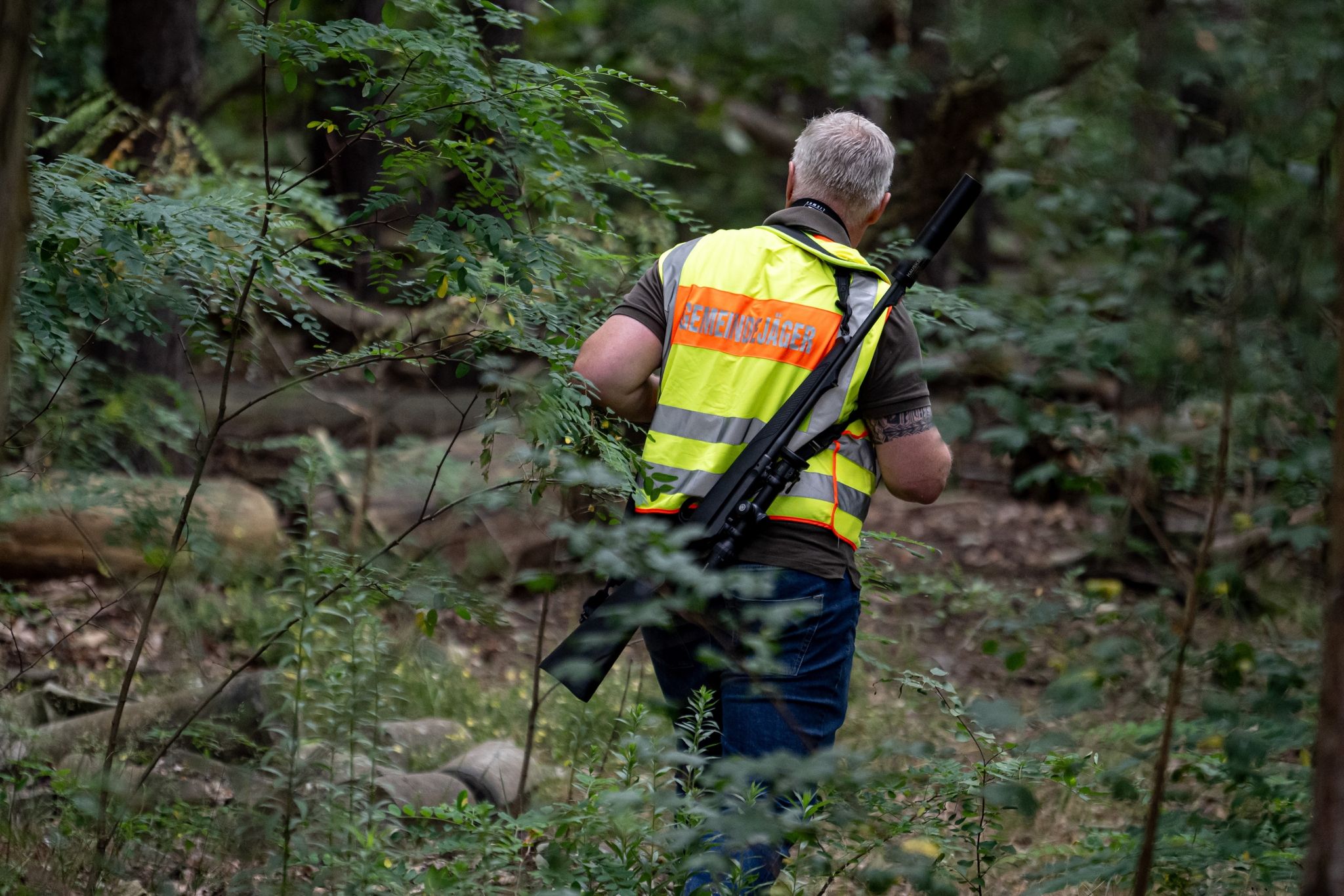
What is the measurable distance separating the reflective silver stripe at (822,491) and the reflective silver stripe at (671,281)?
18.3 inches

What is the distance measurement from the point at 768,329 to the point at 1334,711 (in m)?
1.52

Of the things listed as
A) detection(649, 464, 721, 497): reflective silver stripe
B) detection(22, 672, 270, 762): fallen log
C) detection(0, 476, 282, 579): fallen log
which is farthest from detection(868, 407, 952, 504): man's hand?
detection(0, 476, 282, 579): fallen log

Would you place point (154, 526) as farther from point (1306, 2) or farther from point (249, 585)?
point (1306, 2)

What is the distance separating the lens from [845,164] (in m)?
2.95

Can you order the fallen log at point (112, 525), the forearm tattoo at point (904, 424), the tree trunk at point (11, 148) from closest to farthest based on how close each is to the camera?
the tree trunk at point (11, 148) → the forearm tattoo at point (904, 424) → the fallen log at point (112, 525)

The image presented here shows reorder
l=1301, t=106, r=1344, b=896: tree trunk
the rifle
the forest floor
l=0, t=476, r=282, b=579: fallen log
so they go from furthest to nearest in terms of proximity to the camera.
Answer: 1. l=0, t=476, r=282, b=579: fallen log
2. the forest floor
3. the rifle
4. l=1301, t=106, r=1344, b=896: tree trunk

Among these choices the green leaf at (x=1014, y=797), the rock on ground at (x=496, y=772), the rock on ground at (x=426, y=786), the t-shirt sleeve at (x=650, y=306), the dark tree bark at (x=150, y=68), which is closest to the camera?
the green leaf at (x=1014, y=797)

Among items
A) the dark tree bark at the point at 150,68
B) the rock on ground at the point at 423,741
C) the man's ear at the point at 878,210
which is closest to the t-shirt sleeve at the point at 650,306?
the man's ear at the point at 878,210

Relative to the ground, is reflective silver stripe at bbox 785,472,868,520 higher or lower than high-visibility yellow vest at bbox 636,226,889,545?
lower

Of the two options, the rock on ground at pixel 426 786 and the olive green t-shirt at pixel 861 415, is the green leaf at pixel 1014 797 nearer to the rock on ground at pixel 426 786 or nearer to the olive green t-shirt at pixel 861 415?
the olive green t-shirt at pixel 861 415

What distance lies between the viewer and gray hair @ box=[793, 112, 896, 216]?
116 inches

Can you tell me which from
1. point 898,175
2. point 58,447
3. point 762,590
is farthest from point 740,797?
point 898,175

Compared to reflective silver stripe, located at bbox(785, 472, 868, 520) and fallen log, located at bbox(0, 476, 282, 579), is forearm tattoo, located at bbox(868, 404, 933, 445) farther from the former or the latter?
fallen log, located at bbox(0, 476, 282, 579)

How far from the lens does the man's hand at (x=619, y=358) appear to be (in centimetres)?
292
